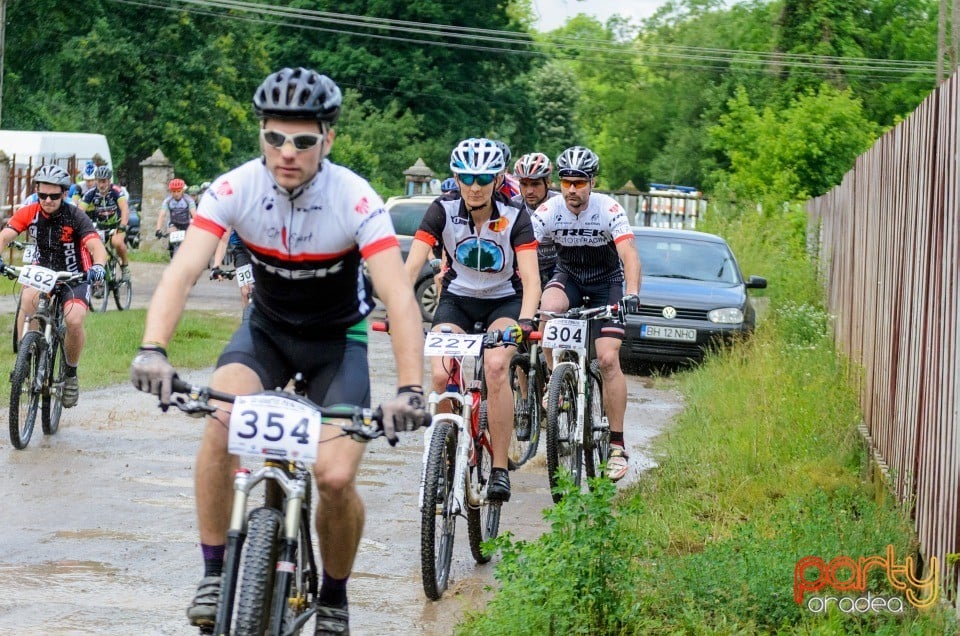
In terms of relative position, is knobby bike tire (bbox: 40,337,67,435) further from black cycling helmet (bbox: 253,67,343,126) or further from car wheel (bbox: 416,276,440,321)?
car wheel (bbox: 416,276,440,321)

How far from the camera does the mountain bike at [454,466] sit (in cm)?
664

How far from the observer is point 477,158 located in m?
7.68

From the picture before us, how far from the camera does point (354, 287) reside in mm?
5367

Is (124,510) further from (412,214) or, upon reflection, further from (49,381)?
(412,214)

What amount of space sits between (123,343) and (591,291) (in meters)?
8.04

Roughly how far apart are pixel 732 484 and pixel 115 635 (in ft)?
13.4

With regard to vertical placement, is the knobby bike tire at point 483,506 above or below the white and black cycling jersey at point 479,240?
below

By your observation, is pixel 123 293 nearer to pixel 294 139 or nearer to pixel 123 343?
pixel 123 343

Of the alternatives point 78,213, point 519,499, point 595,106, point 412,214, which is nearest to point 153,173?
point 412,214

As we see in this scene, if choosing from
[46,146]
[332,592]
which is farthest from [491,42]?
[332,592]

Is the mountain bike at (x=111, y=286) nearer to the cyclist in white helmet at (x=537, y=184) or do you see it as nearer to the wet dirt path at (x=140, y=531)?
the wet dirt path at (x=140, y=531)

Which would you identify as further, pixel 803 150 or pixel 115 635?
pixel 803 150

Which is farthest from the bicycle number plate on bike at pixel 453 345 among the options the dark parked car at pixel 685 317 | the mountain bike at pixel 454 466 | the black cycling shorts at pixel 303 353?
the dark parked car at pixel 685 317

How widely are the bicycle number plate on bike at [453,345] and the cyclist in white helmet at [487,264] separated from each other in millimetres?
200
